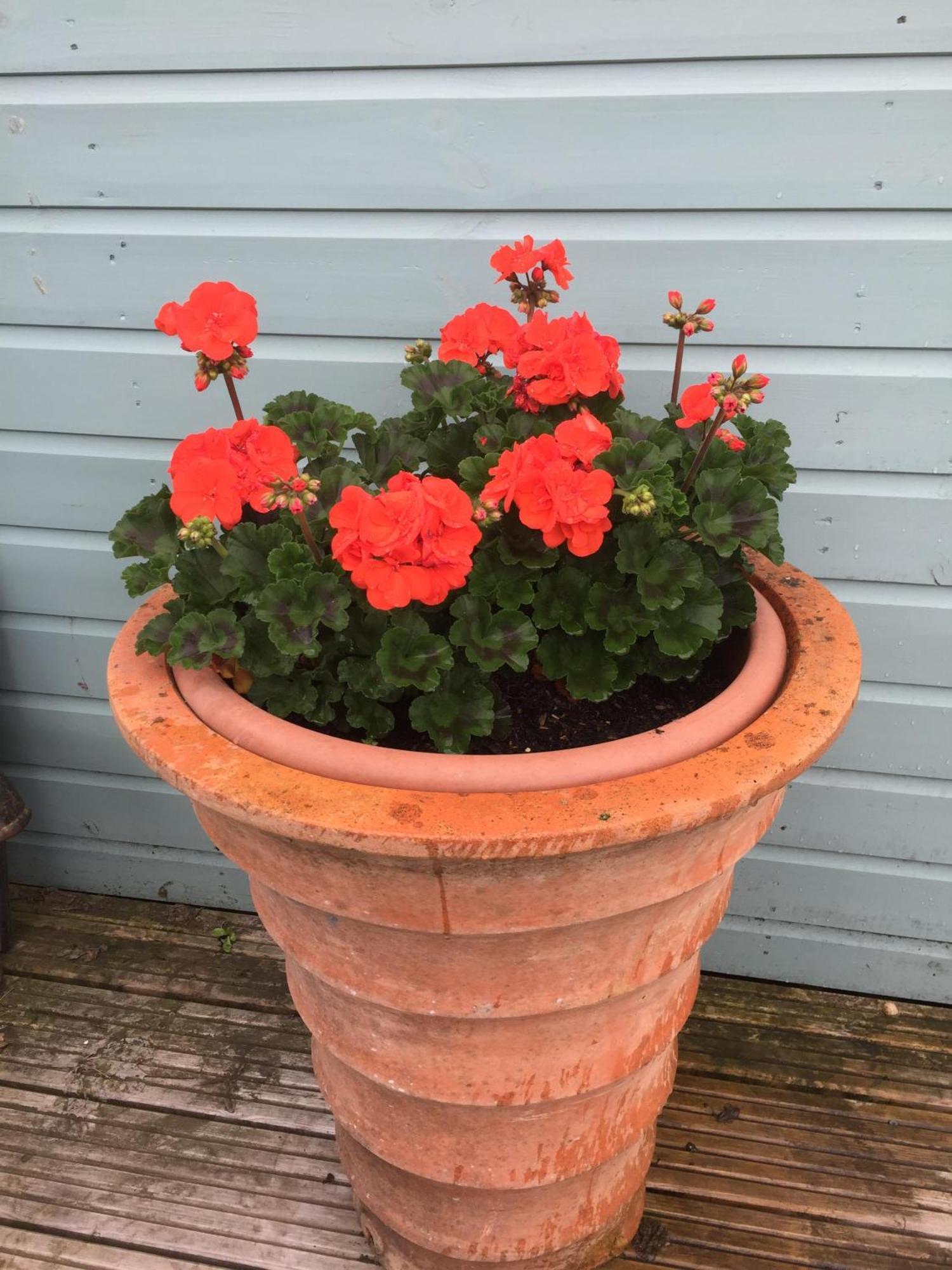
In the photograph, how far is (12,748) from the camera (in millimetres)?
2115

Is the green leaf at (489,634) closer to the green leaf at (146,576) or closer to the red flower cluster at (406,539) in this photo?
the red flower cluster at (406,539)

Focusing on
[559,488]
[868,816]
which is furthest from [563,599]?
→ [868,816]

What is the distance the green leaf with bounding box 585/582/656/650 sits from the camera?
3.57 feet

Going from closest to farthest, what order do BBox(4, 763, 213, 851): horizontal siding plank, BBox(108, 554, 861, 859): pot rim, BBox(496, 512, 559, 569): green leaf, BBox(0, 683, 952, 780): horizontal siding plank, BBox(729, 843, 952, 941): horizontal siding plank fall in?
BBox(108, 554, 861, 859): pot rim, BBox(496, 512, 559, 569): green leaf, BBox(0, 683, 952, 780): horizontal siding plank, BBox(729, 843, 952, 941): horizontal siding plank, BBox(4, 763, 213, 851): horizontal siding plank

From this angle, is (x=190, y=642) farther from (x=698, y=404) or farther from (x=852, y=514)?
(x=852, y=514)

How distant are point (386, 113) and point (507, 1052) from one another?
1310 mm

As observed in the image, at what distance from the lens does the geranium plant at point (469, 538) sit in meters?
1.00

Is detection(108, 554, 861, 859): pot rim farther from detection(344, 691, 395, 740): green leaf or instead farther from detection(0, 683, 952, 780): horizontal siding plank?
detection(0, 683, 952, 780): horizontal siding plank

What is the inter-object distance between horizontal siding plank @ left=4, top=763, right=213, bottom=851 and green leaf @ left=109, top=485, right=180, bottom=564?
1.00 m

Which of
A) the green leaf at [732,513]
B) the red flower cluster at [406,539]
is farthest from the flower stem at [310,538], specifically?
the green leaf at [732,513]

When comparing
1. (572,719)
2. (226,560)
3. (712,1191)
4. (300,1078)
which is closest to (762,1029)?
(712,1191)

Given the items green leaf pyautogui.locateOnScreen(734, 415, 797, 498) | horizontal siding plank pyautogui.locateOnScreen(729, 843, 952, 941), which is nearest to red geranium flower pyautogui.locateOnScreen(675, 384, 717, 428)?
green leaf pyautogui.locateOnScreen(734, 415, 797, 498)

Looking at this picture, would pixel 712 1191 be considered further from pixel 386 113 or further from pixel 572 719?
pixel 386 113

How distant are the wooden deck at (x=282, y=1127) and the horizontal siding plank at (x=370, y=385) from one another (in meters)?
1.09
